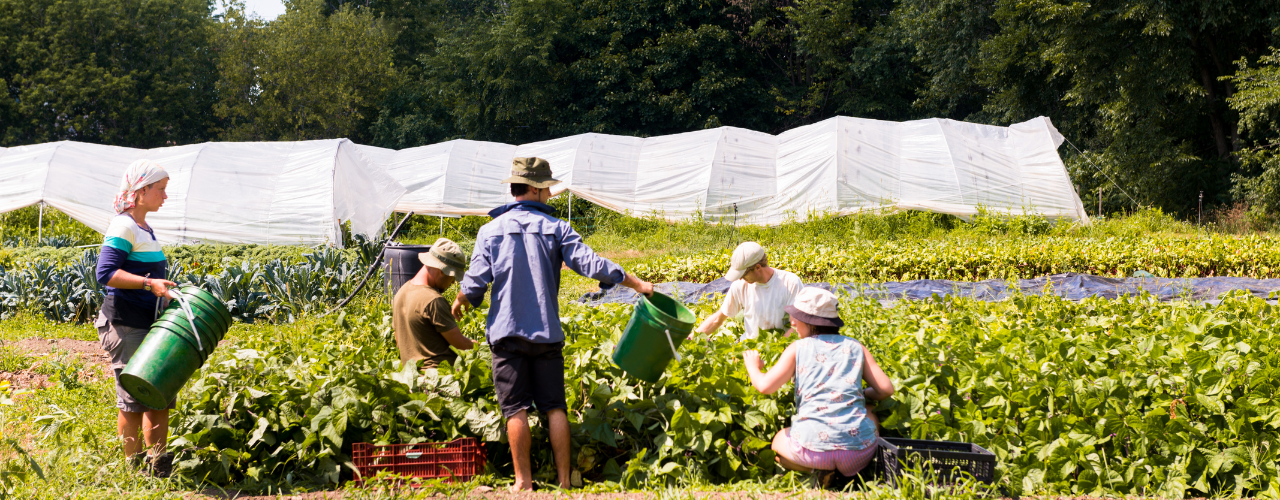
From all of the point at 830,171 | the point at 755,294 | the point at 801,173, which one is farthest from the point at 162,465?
the point at 801,173

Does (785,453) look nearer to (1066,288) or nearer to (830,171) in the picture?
(1066,288)

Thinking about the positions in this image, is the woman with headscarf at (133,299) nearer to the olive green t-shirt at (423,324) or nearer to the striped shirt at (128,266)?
the striped shirt at (128,266)

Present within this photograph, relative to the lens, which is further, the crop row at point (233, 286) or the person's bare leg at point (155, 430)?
the crop row at point (233, 286)

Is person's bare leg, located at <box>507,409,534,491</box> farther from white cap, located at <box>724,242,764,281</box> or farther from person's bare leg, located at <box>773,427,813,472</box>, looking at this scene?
white cap, located at <box>724,242,764,281</box>

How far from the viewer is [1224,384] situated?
352cm

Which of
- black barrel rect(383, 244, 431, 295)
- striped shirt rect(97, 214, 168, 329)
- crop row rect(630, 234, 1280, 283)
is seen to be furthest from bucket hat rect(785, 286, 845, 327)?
crop row rect(630, 234, 1280, 283)

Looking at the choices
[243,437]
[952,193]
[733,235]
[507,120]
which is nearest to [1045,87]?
[952,193]

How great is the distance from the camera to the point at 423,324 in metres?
4.11

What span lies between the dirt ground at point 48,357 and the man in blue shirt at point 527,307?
358cm

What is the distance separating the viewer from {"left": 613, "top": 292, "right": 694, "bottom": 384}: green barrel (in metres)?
3.59

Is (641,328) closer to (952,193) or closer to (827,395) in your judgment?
(827,395)

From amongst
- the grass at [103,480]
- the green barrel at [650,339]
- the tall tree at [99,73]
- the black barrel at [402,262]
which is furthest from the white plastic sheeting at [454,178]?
the tall tree at [99,73]

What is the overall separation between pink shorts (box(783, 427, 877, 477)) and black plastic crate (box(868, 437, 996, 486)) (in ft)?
0.25

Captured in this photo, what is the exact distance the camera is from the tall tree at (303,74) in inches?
1287
